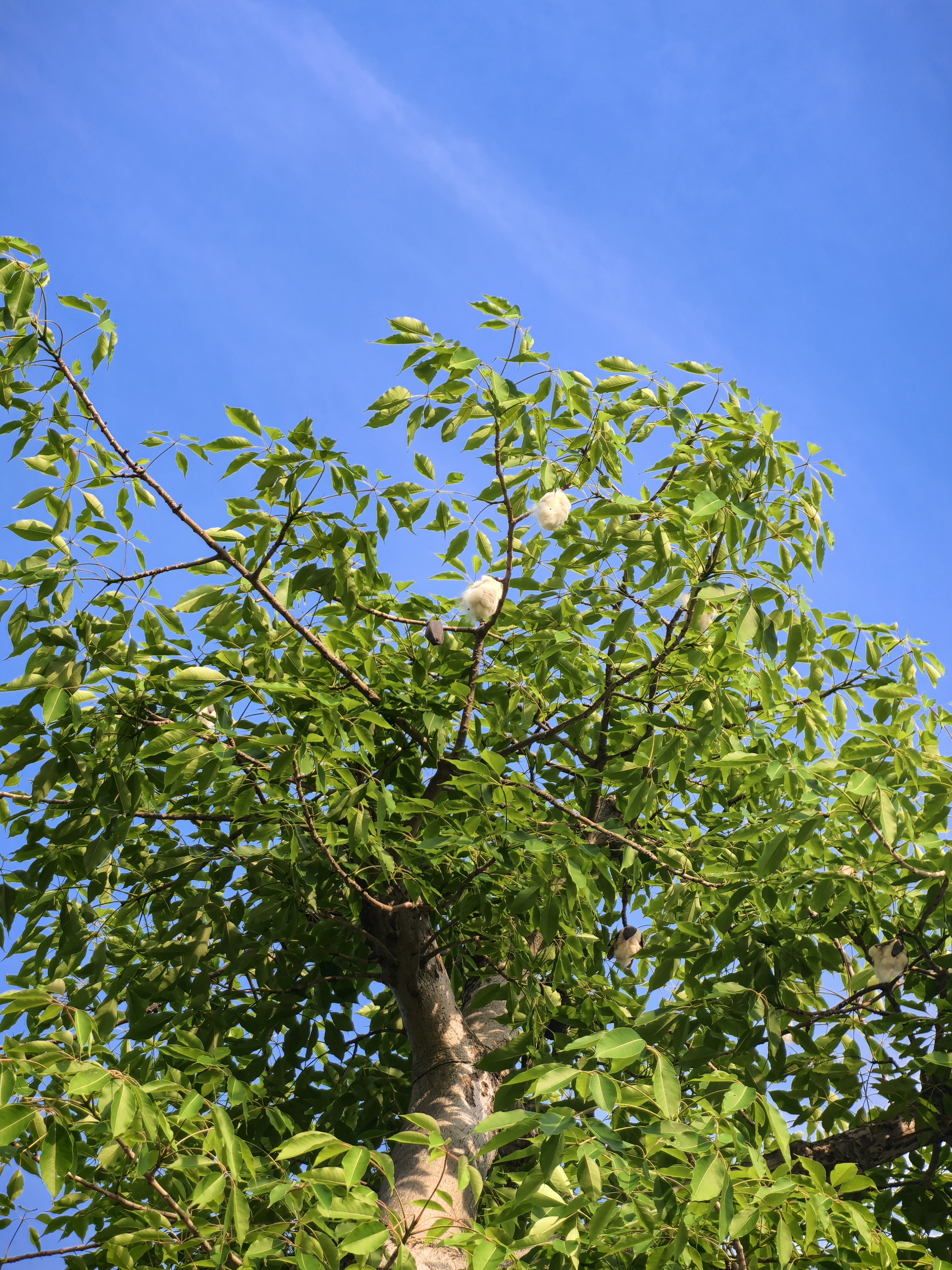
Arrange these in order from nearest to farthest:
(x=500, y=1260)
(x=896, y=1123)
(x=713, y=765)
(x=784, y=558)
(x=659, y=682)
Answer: (x=500, y=1260)
(x=713, y=765)
(x=896, y=1123)
(x=784, y=558)
(x=659, y=682)

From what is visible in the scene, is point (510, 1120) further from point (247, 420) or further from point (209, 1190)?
point (247, 420)

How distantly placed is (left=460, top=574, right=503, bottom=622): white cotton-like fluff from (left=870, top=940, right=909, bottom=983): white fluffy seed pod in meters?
1.42

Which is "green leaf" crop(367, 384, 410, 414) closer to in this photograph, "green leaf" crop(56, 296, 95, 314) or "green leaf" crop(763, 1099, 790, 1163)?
"green leaf" crop(56, 296, 95, 314)

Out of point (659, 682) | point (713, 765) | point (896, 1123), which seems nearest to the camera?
point (713, 765)

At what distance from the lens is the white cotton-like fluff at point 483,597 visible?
9.65ft

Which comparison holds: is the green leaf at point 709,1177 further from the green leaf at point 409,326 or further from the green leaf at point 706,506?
the green leaf at point 409,326

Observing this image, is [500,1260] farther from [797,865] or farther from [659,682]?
[659,682]

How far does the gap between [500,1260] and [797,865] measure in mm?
1383

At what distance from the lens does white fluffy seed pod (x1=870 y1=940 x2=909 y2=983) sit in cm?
255

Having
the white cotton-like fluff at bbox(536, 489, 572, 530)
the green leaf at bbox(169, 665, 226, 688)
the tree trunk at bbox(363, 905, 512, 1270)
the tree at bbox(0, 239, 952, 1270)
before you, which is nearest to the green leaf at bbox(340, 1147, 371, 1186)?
the tree at bbox(0, 239, 952, 1270)

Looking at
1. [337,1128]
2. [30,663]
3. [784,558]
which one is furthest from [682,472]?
[337,1128]

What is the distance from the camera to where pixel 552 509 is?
9.37ft

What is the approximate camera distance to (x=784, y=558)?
3.16 m

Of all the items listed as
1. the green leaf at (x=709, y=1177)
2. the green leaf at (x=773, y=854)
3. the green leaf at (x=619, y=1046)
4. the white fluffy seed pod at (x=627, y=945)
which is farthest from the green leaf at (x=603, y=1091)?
the white fluffy seed pod at (x=627, y=945)
